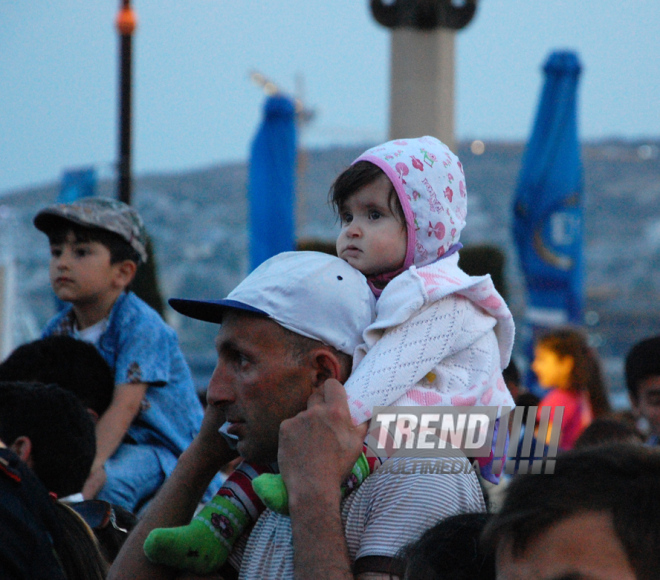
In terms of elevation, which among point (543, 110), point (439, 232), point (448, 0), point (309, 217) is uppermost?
point (448, 0)

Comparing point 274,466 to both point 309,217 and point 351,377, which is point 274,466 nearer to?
point 351,377

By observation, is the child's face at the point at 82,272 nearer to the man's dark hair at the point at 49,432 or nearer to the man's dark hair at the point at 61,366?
the man's dark hair at the point at 61,366

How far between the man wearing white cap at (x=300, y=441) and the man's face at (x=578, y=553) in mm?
444

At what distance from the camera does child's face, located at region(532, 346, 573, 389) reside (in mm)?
6957

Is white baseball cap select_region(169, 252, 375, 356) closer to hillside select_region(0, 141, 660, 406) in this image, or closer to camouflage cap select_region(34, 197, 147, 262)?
hillside select_region(0, 141, 660, 406)

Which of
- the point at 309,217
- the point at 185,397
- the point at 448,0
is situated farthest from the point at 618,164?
the point at 185,397

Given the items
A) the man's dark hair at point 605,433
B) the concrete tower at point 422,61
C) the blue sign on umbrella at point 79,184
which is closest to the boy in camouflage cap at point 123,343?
the man's dark hair at point 605,433

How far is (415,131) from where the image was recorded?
10.7m

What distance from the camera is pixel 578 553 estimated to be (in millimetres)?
1217

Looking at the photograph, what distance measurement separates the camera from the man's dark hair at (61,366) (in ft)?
10.6

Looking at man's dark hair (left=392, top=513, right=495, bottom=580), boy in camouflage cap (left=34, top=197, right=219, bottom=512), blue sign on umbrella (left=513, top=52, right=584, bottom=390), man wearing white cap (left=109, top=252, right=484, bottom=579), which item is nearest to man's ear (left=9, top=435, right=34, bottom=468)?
boy in camouflage cap (left=34, top=197, right=219, bottom=512)

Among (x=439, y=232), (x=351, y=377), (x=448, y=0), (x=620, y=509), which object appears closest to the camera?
(x=620, y=509)

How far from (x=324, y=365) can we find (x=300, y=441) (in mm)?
239

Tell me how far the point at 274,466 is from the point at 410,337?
0.44 meters
